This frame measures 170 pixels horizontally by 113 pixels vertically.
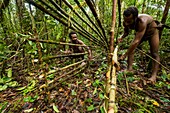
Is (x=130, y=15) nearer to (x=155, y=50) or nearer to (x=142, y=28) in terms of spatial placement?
(x=142, y=28)

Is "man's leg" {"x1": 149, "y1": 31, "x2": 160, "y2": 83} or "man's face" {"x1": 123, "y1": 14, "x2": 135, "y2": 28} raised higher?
"man's face" {"x1": 123, "y1": 14, "x2": 135, "y2": 28}

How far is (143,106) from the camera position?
211 cm

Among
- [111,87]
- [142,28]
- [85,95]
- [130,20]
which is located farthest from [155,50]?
[111,87]

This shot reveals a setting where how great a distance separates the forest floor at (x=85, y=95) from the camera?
6.98ft

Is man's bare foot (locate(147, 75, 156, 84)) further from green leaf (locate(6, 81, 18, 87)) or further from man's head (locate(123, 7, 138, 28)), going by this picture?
green leaf (locate(6, 81, 18, 87))

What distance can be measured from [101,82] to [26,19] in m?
2.07

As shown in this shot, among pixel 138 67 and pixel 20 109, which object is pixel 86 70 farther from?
pixel 20 109

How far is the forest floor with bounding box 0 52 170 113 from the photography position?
2.13m

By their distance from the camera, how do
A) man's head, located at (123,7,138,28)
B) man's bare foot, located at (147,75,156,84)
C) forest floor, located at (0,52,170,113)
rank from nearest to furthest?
1. forest floor, located at (0,52,170,113)
2. man's head, located at (123,7,138,28)
3. man's bare foot, located at (147,75,156,84)

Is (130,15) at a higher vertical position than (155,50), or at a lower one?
higher

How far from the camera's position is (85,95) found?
2480mm

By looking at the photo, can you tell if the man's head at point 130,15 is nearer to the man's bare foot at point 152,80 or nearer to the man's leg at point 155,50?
the man's leg at point 155,50

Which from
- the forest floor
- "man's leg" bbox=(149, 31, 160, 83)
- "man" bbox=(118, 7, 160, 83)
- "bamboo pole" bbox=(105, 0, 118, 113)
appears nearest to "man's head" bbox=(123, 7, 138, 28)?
"man" bbox=(118, 7, 160, 83)

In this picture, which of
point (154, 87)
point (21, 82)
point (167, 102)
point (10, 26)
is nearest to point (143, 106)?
point (167, 102)
